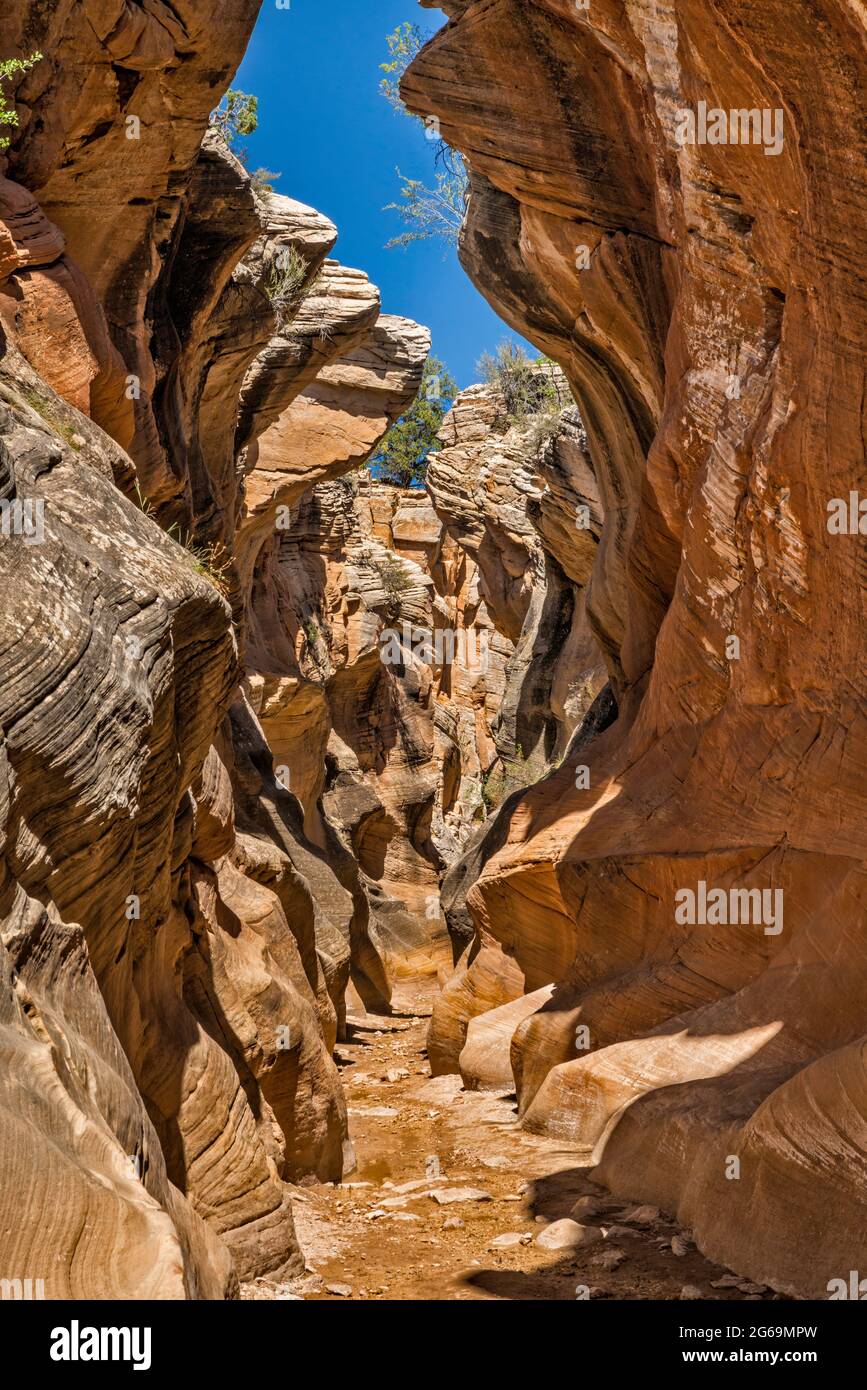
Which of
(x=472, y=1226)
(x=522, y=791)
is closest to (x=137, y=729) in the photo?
(x=472, y=1226)

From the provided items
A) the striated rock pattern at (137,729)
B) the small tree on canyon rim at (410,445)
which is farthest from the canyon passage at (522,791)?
the small tree on canyon rim at (410,445)

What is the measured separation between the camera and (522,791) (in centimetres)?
1808

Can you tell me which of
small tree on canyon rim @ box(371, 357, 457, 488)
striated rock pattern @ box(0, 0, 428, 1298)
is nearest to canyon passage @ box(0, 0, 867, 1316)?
striated rock pattern @ box(0, 0, 428, 1298)

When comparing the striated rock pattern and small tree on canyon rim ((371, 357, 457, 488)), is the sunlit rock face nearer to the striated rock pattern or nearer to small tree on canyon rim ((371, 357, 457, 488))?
the striated rock pattern

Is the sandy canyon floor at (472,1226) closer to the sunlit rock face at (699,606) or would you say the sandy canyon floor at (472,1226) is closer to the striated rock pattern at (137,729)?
the sunlit rock face at (699,606)

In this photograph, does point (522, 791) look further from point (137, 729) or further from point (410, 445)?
point (410, 445)

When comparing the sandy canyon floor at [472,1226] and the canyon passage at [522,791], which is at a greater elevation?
the canyon passage at [522,791]

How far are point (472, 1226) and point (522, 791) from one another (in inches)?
354

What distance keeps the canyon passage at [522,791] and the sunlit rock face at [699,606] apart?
5 cm

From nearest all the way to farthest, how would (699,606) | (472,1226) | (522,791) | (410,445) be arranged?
(472,1226) → (699,606) → (522,791) → (410,445)

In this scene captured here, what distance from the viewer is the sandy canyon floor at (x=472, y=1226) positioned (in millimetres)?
7836

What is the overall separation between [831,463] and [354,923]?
52.3ft
